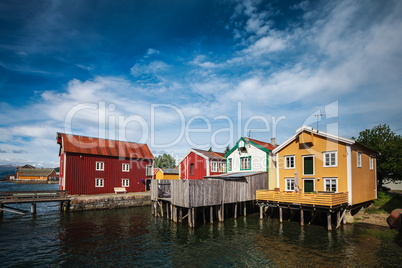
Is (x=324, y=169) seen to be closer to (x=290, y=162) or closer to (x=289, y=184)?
(x=290, y=162)

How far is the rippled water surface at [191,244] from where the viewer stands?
1434 cm

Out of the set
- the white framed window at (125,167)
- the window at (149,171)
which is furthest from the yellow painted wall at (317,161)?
the white framed window at (125,167)

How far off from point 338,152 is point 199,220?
15.4 meters

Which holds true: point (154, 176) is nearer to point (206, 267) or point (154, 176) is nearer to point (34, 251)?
point (34, 251)

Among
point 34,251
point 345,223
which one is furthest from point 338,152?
point 34,251

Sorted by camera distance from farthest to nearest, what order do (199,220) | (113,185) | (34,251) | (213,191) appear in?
(113,185)
(199,220)
(213,191)
(34,251)

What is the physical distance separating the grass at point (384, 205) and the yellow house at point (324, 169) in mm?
855

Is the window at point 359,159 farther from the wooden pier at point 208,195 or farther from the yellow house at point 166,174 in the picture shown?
the yellow house at point 166,174

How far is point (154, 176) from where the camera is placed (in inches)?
1823

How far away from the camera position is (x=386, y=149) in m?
32.6

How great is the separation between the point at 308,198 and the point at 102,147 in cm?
3229

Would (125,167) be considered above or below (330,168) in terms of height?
below

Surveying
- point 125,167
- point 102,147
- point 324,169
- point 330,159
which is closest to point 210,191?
point 324,169

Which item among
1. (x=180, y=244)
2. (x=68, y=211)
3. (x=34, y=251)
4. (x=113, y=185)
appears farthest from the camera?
(x=113, y=185)
